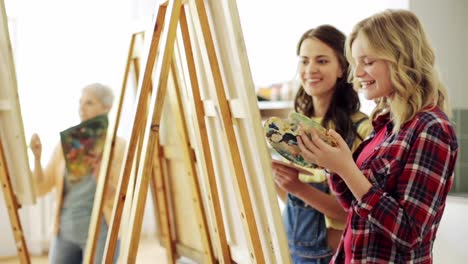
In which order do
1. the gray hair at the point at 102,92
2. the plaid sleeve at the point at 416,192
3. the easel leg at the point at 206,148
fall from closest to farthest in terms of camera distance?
the plaid sleeve at the point at 416,192, the easel leg at the point at 206,148, the gray hair at the point at 102,92

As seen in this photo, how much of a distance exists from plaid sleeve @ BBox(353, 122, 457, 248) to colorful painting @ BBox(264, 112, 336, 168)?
0.19 m

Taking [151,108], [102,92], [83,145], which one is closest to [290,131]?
[151,108]

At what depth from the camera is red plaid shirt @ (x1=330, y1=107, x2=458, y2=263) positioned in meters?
1.40

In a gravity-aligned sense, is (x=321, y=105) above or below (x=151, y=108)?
below

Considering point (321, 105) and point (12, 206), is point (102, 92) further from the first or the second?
point (321, 105)

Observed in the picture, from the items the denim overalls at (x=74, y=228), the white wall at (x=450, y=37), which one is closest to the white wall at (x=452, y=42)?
the white wall at (x=450, y=37)

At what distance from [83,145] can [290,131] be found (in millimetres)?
1447

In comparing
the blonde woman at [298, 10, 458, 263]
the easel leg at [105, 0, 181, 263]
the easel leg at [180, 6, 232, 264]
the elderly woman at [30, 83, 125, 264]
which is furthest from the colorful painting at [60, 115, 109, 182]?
the blonde woman at [298, 10, 458, 263]

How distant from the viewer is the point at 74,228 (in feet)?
8.93

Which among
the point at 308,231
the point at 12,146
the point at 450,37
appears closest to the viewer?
the point at 308,231

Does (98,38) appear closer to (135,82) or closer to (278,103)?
(278,103)

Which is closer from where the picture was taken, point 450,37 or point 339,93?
point 339,93

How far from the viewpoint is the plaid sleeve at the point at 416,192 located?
1399mm

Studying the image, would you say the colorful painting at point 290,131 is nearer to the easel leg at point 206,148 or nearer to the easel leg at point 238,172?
the easel leg at point 238,172
